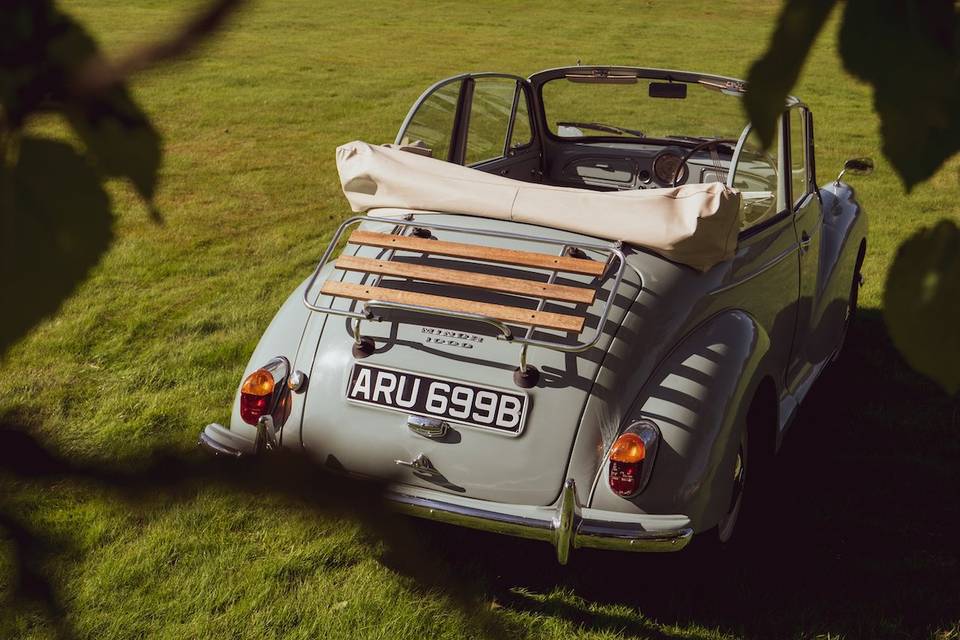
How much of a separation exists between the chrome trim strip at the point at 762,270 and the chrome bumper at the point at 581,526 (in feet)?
3.30

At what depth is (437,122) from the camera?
4.74 m

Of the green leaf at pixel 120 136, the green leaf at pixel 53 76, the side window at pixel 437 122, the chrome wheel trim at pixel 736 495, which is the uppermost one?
the green leaf at pixel 53 76

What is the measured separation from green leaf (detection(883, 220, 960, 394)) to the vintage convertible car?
207cm

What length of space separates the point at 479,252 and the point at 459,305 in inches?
13.6

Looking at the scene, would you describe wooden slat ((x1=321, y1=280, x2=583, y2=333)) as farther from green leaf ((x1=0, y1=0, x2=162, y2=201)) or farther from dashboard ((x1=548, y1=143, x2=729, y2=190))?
green leaf ((x1=0, y1=0, x2=162, y2=201))

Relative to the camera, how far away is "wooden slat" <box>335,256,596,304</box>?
3.28m

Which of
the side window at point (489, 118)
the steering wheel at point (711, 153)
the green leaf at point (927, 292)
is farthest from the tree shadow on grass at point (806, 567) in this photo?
the green leaf at point (927, 292)

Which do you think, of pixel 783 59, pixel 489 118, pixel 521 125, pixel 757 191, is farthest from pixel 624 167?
pixel 783 59

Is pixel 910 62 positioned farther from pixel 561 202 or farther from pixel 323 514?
pixel 561 202

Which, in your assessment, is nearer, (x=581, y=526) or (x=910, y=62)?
(x=910, y=62)

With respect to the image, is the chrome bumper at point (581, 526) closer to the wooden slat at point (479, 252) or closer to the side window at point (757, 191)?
the wooden slat at point (479, 252)

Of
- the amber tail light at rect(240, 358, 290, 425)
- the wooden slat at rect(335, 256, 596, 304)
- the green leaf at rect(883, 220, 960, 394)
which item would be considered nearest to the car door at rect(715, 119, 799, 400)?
the wooden slat at rect(335, 256, 596, 304)

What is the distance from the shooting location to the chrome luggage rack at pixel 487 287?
3166 millimetres

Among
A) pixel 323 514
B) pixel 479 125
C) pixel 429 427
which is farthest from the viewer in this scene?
pixel 479 125
